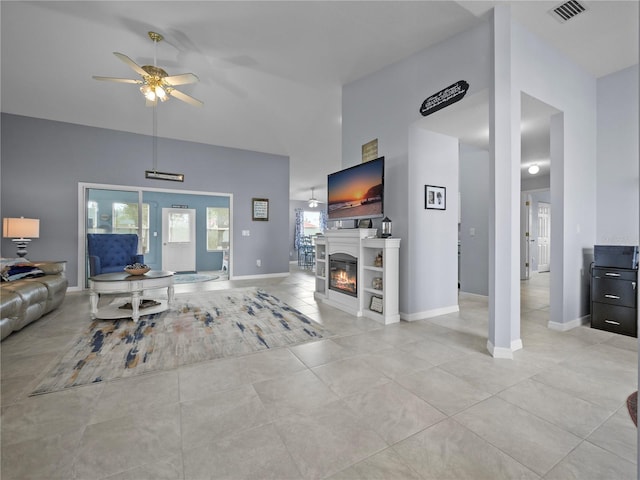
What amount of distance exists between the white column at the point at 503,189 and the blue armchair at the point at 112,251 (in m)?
5.06

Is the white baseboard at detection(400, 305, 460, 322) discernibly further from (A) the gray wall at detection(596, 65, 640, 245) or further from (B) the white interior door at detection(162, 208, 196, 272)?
(B) the white interior door at detection(162, 208, 196, 272)

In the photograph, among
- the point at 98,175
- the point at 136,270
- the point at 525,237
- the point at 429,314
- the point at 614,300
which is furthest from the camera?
the point at 525,237

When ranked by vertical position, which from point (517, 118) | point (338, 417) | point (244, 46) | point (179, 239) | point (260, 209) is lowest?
point (338, 417)

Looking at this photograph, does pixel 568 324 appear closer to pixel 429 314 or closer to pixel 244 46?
pixel 429 314

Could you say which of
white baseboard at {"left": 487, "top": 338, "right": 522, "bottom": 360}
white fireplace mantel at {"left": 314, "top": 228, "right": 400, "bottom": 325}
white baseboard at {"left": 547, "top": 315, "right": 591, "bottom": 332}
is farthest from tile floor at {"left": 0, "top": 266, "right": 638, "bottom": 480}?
white fireplace mantel at {"left": 314, "top": 228, "right": 400, "bottom": 325}

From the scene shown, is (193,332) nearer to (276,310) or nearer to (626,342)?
(276,310)

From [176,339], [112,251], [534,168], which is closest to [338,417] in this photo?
[176,339]

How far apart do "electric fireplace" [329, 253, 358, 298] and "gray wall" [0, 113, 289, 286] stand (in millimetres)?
3056

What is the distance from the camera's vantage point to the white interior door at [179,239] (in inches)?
315

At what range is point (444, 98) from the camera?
9.48 ft

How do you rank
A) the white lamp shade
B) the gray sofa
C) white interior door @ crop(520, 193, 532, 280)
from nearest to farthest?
the gray sofa, the white lamp shade, white interior door @ crop(520, 193, 532, 280)

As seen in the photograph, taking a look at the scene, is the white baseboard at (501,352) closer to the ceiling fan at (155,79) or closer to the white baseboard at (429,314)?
the white baseboard at (429,314)

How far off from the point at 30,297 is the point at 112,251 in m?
1.98

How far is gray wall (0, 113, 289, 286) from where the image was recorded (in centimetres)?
466
